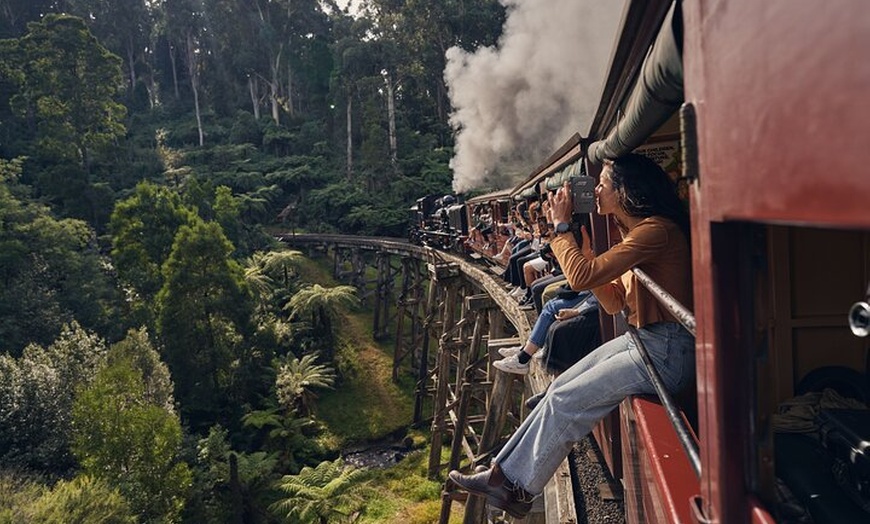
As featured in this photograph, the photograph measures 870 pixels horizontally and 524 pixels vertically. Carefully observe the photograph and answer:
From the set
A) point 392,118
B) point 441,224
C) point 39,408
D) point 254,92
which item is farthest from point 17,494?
point 254,92

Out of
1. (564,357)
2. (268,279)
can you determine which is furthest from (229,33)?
(564,357)

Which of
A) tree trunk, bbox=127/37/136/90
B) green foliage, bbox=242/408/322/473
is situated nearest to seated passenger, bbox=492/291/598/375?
green foliage, bbox=242/408/322/473

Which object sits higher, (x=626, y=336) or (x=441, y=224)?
(x=441, y=224)

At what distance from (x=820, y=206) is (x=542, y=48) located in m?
19.1

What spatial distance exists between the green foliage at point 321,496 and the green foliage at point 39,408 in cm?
406

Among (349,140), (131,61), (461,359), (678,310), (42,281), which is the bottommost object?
(461,359)

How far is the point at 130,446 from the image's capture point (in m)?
9.47

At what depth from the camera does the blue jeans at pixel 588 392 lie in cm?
207

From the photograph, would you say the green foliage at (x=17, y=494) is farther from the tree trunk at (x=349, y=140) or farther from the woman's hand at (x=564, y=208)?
the tree trunk at (x=349, y=140)

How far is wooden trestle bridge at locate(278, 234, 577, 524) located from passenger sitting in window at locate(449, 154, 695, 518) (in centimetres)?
87

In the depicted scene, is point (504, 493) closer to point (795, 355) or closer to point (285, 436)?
point (795, 355)

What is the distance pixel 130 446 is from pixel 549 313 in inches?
334

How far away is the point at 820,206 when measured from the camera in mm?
626

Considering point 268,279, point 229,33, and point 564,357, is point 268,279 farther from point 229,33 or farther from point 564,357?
point 229,33
